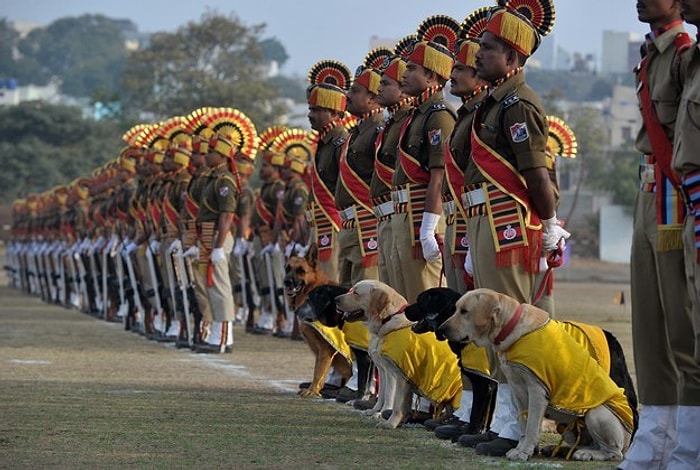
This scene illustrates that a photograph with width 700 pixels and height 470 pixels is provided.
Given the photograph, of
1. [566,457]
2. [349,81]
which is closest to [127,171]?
[349,81]

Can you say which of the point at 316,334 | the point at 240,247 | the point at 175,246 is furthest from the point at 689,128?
the point at 240,247

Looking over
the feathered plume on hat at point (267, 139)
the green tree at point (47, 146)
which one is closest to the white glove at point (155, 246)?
the feathered plume on hat at point (267, 139)

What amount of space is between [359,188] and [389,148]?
34.8 inches

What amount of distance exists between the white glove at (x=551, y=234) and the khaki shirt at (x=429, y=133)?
5.28ft

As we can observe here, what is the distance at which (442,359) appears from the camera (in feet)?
34.4

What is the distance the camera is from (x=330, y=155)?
14.0 meters

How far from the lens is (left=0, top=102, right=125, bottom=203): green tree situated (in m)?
76.1

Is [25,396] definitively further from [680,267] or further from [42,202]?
[42,202]

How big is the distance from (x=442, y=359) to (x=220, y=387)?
129 inches

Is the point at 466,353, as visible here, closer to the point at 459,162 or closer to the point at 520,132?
the point at 459,162

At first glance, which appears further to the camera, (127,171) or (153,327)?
(127,171)

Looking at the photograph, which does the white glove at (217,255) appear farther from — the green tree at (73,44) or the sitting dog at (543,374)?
the green tree at (73,44)

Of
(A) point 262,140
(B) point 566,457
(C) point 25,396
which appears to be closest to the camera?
(B) point 566,457

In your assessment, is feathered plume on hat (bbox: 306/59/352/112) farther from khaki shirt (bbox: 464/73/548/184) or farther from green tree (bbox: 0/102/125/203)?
green tree (bbox: 0/102/125/203)
